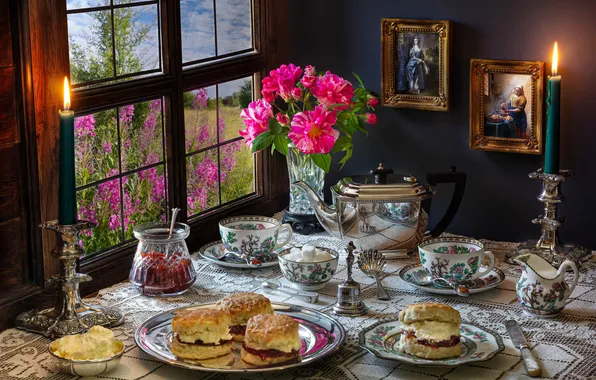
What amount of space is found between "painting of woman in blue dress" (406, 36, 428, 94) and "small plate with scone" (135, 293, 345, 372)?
901mm

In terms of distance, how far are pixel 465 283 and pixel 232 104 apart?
0.80 m

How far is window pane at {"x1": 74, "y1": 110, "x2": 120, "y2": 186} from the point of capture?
2037 mm

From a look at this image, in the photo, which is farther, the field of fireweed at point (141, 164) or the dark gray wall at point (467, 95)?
the dark gray wall at point (467, 95)

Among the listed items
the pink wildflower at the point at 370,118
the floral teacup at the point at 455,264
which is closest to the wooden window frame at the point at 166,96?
the pink wildflower at the point at 370,118

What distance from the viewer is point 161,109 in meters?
2.23

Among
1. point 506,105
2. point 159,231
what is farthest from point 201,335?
point 506,105

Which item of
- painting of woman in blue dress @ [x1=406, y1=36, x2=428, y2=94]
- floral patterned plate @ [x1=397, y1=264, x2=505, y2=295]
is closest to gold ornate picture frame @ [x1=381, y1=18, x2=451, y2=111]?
painting of woman in blue dress @ [x1=406, y1=36, x2=428, y2=94]

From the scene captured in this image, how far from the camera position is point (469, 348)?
66.1 inches

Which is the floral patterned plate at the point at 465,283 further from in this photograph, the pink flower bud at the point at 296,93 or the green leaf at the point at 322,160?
the pink flower bud at the point at 296,93

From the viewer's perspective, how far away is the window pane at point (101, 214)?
6.75ft

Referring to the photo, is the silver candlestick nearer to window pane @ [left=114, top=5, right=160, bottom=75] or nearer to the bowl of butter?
the bowl of butter

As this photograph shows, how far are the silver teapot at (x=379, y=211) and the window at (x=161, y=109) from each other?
28 cm

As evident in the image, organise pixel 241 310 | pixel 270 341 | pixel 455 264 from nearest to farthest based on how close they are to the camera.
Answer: pixel 270 341, pixel 241 310, pixel 455 264

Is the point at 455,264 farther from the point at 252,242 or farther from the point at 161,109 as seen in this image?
the point at 161,109
